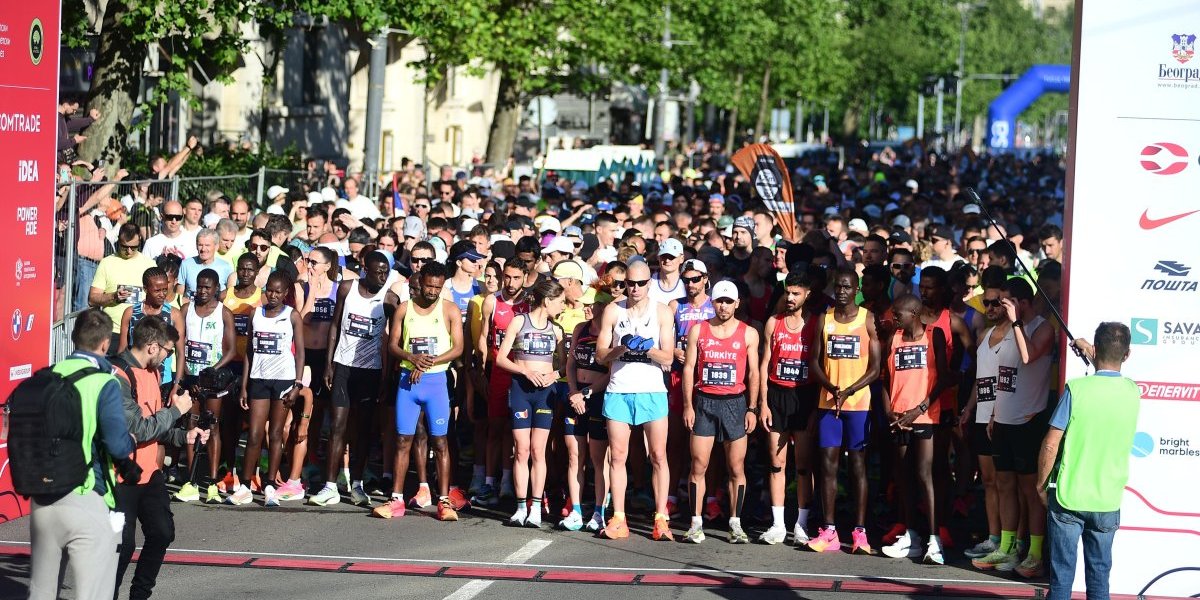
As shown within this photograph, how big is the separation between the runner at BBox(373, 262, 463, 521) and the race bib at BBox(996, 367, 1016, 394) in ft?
12.3

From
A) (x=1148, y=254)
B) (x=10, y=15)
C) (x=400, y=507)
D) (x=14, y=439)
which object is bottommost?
(x=400, y=507)

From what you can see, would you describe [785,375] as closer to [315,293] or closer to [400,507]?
[400,507]

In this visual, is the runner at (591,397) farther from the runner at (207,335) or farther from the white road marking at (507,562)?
the runner at (207,335)

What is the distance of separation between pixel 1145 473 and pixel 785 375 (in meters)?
2.47

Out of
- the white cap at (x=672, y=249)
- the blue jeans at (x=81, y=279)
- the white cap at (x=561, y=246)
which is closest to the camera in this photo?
the white cap at (x=672, y=249)

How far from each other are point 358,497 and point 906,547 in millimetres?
4046

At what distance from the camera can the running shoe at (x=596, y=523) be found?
11.4 m

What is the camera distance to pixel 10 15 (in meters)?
10.9

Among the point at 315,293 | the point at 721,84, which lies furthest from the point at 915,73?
the point at 315,293

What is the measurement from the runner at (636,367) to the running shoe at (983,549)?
1.96 meters

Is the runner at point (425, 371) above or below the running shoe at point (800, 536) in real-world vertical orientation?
above

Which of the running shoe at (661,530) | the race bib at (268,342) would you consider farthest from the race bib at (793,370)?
the race bib at (268,342)

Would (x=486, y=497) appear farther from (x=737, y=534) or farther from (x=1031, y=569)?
(x=1031, y=569)

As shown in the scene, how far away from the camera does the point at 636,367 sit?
1107 cm
